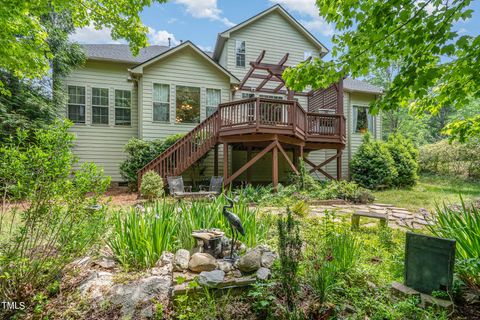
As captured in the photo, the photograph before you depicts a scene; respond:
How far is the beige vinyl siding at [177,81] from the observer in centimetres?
1093

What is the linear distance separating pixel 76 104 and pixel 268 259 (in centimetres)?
1195

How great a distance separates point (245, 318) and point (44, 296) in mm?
1936

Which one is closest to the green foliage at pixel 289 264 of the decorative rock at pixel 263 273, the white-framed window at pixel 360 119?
the decorative rock at pixel 263 273

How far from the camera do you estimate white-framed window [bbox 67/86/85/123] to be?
1120 centimetres

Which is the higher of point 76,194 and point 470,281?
point 76,194

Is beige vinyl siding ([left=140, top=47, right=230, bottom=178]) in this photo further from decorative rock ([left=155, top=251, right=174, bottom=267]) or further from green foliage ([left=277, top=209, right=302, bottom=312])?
green foliage ([left=277, top=209, right=302, bottom=312])

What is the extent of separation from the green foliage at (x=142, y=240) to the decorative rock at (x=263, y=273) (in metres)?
1.21

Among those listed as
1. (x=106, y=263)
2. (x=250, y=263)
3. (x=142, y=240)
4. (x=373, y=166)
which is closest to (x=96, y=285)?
(x=106, y=263)

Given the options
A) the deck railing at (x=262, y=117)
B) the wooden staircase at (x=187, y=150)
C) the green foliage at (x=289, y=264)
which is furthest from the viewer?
the wooden staircase at (x=187, y=150)

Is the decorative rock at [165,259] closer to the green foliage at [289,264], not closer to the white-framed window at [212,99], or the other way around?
the green foliage at [289,264]

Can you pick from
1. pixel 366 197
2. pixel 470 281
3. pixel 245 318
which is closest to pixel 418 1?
pixel 470 281

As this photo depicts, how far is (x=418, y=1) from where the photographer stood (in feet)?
9.73

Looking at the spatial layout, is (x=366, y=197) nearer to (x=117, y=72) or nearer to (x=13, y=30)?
(x=13, y=30)

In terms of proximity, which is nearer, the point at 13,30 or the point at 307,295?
the point at 307,295
